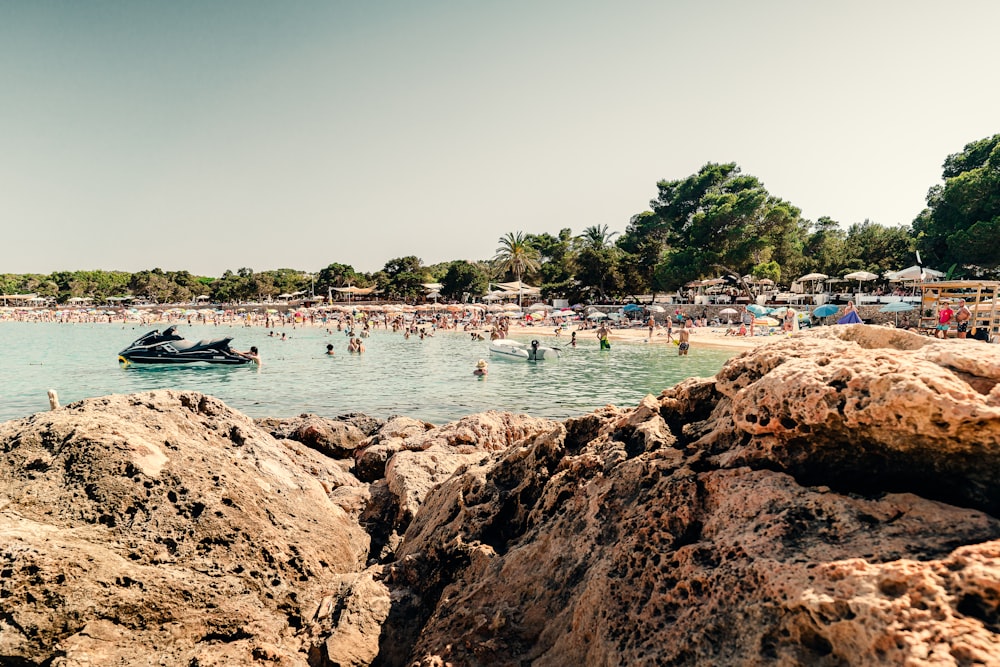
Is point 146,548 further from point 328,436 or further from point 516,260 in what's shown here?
point 516,260

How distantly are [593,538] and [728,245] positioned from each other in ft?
159

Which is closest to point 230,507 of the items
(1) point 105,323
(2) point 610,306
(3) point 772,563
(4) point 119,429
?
(4) point 119,429

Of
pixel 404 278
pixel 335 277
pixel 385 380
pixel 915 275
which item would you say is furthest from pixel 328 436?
pixel 335 277

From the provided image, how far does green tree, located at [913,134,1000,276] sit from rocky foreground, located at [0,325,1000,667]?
41343 millimetres

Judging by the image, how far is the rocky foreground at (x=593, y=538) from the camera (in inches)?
74.0

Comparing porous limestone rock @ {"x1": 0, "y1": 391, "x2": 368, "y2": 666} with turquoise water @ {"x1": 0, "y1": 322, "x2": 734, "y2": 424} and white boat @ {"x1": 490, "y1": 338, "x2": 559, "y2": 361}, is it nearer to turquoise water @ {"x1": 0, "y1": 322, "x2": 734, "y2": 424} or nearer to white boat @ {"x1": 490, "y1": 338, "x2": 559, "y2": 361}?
turquoise water @ {"x1": 0, "y1": 322, "x2": 734, "y2": 424}

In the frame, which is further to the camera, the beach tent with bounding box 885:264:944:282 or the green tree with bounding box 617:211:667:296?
the green tree with bounding box 617:211:667:296

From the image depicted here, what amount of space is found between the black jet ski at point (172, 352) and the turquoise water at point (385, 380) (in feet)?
1.55

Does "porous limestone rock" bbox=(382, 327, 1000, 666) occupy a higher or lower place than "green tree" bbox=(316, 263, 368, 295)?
lower

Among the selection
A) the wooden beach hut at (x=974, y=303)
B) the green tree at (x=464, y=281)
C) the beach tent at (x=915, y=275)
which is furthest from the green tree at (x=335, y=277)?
the wooden beach hut at (x=974, y=303)

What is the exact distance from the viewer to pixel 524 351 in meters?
26.9

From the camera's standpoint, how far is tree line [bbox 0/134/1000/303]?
35.2m

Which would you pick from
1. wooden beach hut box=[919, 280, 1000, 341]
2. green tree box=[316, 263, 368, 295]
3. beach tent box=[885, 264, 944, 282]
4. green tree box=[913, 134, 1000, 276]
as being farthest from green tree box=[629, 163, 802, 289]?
green tree box=[316, 263, 368, 295]

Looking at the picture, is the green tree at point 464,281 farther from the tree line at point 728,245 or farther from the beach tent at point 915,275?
the beach tent at point 915,275
